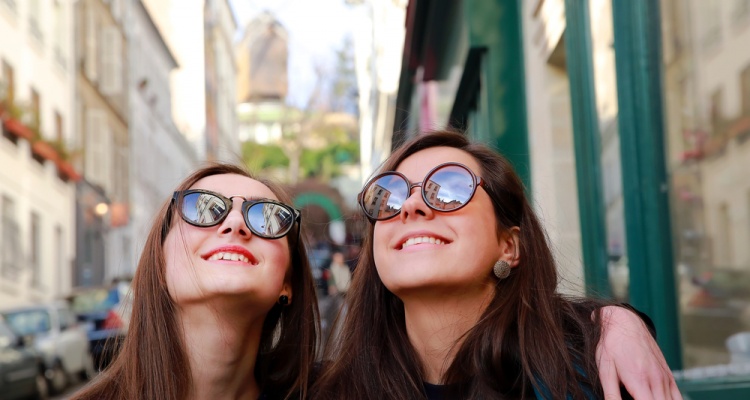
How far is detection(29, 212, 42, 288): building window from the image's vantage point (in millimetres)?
22797

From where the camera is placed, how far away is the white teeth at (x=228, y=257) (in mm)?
3137

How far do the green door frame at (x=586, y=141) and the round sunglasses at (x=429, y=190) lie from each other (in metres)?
2.16

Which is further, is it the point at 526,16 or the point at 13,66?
the point at 13,66

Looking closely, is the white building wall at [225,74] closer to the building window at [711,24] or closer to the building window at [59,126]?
the building window at [59,126]

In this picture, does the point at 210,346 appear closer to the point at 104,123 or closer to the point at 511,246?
the point at 511,246

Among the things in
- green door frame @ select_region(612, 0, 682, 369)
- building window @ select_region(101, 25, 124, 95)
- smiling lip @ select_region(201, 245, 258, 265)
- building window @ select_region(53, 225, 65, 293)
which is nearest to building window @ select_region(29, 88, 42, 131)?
building window @ select_region(53, 225, 65, 293)

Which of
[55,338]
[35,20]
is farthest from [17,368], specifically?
[35,20]

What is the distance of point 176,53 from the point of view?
48688 mm

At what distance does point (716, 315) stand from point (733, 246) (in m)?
0.31

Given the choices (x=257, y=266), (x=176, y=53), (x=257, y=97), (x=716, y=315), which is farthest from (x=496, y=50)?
(x=257, y=97)

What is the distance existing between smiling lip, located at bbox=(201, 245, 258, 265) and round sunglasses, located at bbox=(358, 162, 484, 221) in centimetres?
39

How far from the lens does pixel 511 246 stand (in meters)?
3.10

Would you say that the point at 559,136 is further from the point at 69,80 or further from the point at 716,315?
the point at 69,80

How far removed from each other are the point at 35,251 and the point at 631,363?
888 inches
